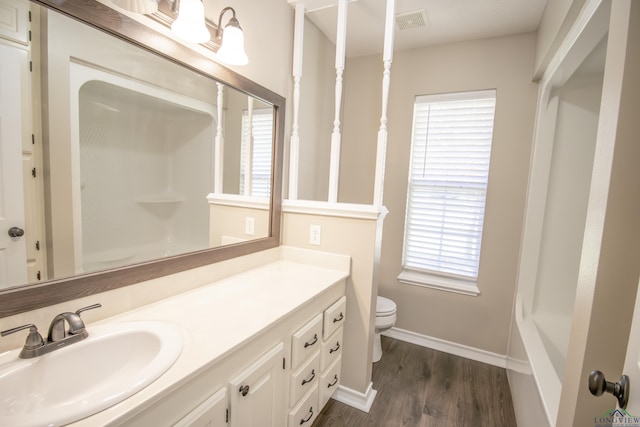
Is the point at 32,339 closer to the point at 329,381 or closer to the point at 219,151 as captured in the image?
the point at 219,151

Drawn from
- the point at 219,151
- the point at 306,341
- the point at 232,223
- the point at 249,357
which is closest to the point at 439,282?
the point at 306,341

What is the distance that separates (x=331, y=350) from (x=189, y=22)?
167cm

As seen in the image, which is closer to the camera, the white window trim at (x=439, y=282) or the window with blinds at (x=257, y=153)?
the window with blinds at (x=257, y=153)

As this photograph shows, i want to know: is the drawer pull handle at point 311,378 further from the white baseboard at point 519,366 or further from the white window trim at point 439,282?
the white window trim at point 439,282

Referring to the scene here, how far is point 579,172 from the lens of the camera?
78.3 inches

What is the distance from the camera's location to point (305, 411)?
138 centimetres

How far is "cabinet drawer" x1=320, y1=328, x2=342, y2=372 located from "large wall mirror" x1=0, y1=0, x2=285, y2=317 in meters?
0.71

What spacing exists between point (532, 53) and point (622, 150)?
1.83m

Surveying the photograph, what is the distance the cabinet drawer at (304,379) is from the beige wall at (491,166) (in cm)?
136

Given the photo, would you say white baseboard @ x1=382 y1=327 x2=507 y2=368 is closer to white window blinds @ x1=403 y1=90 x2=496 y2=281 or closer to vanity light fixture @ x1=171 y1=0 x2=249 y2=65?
white window blinds @ x1=403 y1=90 x2=496 y2=281

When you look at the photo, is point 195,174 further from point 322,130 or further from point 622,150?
point 622,150

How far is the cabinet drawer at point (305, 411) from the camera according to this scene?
50.1 inches

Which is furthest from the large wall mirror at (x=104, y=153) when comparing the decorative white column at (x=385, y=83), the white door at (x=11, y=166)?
the decorative white column at (x=385, y=83)

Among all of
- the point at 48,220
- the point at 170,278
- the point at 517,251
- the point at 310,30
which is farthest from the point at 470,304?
the point at 48,220
